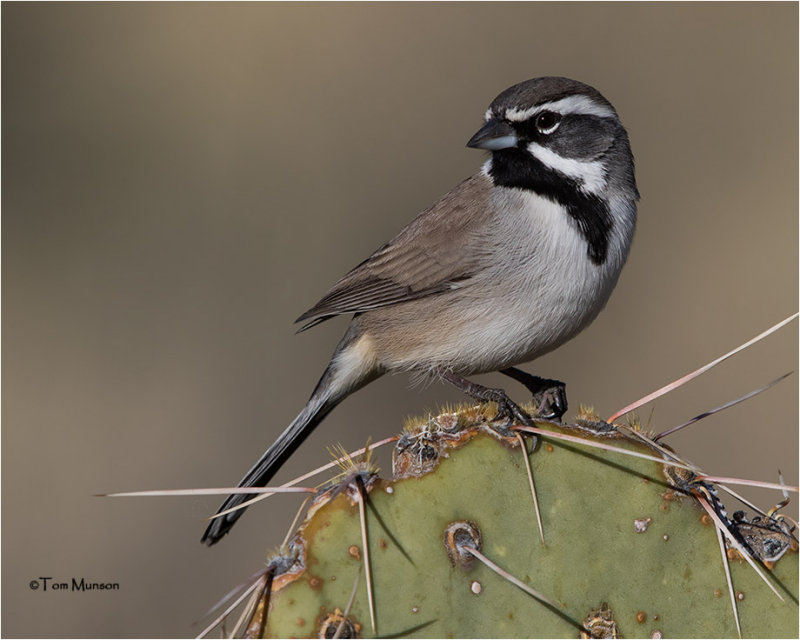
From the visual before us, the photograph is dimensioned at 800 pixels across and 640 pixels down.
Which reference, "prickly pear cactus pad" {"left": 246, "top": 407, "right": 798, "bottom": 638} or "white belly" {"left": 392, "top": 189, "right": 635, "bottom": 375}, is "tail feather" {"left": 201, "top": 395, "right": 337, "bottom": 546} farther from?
"prickly pear cactus pad" {"left": 246, "top": 407, "right": 798, "bottom": 638}

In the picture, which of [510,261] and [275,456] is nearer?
[510,261]

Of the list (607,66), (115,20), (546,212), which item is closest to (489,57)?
(607,66)

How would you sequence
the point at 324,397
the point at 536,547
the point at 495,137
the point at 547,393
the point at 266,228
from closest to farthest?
the point at 536,547 < the point at 547,393 < the point at 495,137 < the point at 324,397 < the point at 266,228

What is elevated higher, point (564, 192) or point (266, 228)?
point (266, 228)

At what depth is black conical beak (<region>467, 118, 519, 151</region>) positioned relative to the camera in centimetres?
416

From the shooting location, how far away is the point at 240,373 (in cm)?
766

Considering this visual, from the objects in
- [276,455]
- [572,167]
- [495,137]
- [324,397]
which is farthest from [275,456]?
[572,167]

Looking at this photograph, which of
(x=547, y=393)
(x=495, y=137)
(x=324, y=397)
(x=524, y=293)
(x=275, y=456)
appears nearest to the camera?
(x=547, y=393)

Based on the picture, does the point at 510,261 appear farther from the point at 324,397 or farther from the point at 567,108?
the point at 324,397

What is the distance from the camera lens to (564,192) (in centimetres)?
418

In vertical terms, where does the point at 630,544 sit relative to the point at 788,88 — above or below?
below

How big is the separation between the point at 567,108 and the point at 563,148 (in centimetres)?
17

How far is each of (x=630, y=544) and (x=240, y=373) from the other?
5187 mm

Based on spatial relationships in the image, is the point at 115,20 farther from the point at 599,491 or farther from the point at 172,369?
the point at 599,491
